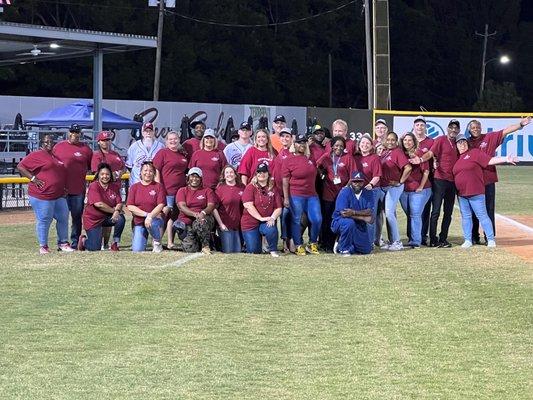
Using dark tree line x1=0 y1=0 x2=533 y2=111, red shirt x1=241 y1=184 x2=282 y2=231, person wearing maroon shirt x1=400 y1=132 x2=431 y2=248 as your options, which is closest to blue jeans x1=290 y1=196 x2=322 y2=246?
red shirt x1=241 y1=184 x2=282 y2=231

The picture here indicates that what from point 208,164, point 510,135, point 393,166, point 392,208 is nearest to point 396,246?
point 392,208

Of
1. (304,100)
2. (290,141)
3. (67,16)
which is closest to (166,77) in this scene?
(67,16)

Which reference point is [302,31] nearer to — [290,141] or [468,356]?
[290,141]

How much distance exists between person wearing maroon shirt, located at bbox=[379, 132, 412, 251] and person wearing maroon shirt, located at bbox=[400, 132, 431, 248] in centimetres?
14

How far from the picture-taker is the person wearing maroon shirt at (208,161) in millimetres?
16219

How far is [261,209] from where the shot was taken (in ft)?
51.4

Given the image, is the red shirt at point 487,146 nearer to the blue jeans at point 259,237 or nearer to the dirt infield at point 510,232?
the dirt infield at point 510,232

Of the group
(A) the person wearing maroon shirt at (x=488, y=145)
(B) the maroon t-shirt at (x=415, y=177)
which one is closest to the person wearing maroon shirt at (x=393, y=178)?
(B) the maroon t-shirt at (x=415, y=177)

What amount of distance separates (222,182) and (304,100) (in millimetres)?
58975

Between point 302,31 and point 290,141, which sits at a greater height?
point 302,31

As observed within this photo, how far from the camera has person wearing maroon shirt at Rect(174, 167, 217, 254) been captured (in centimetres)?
1566

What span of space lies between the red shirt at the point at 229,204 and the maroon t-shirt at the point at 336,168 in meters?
1.30

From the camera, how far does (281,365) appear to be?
8766mm

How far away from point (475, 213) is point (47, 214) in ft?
19.8
